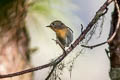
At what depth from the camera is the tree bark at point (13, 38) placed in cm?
298

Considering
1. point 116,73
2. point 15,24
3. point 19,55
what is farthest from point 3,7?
point 116,73

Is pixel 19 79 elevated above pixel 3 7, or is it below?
below

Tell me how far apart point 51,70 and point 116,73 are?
24 centimetres

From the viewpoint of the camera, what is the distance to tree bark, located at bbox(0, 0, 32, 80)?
298cm

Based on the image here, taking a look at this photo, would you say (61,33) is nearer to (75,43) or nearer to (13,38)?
(75,43)

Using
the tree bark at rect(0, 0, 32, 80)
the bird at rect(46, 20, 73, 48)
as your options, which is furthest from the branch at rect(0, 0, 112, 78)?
the tree bark at rect(0, 0, 32, 80)

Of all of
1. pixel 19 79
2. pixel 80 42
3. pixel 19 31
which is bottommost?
pixel 19 79

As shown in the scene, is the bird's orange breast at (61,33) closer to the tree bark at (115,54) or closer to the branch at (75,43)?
the branch at (75,43)

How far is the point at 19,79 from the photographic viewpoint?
2.96 metres

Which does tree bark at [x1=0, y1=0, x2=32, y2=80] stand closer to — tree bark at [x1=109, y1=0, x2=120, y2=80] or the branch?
tree bark at [x1=109, y1=0, x2=120, y2=80]

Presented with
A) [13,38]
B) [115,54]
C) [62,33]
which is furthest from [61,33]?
[13,38]

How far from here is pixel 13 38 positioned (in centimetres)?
308

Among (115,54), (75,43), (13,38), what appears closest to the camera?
(75,43)

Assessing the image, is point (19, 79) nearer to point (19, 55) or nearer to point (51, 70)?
point (19, 55)
